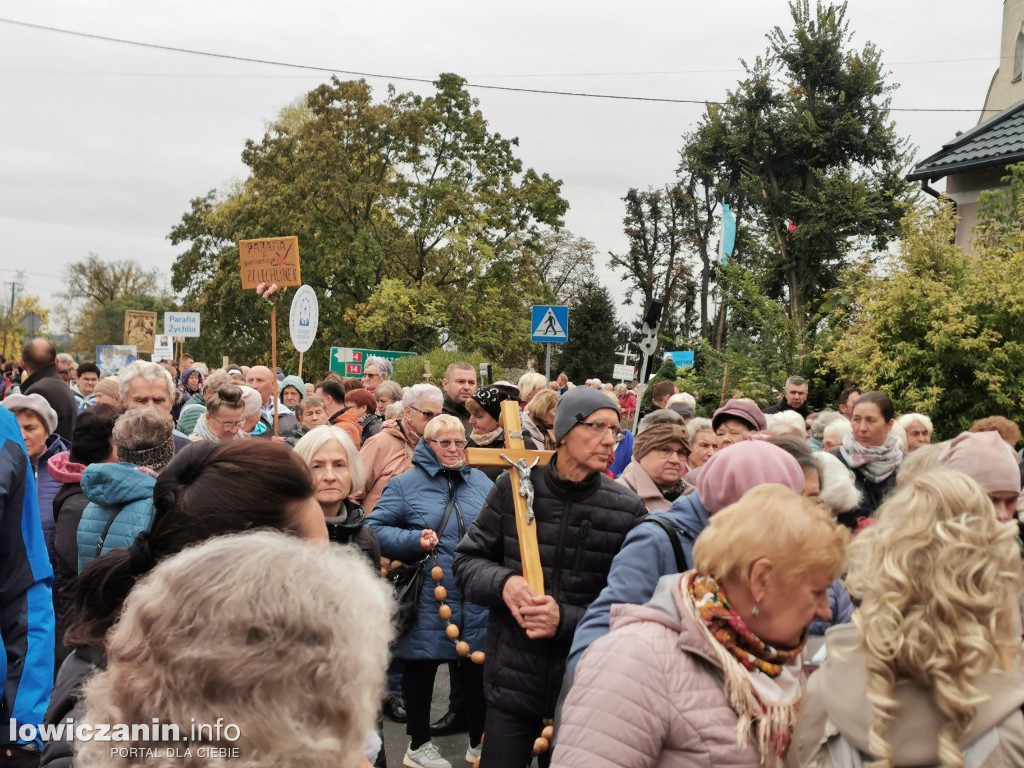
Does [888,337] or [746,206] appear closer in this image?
[888,337]

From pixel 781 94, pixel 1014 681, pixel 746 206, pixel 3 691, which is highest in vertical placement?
pixel 781 94

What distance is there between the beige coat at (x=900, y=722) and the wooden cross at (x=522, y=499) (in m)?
1.93

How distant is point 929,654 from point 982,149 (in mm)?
22579

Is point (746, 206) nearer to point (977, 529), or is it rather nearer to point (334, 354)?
point (334, 354)

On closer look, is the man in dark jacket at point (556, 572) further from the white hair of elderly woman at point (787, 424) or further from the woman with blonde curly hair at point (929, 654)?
the white hair of elderly woman at point (787, 424)

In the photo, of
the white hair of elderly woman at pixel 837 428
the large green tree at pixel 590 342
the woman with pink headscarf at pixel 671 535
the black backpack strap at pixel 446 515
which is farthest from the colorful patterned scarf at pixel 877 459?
the large green tree at pixel 590 342

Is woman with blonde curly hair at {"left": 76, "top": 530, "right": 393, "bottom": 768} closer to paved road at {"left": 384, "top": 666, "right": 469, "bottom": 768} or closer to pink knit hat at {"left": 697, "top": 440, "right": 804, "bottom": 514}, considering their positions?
pink knit hat at {"left": 697, "top": 440, "right": 804, "bottom": 514}

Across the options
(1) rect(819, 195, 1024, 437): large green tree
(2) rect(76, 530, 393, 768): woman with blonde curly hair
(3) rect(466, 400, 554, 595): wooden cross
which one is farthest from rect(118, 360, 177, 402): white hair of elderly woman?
(1) rect(819, 195, 1024, 437): large green tree

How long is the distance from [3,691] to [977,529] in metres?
2.93

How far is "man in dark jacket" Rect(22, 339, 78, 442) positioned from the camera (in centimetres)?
802

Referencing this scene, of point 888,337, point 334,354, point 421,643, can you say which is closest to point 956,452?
point 421,643

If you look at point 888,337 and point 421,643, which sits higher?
point 888,337

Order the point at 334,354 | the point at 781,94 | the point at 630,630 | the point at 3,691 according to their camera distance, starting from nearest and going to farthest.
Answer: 1. the point at 630,630
2. the point at 3,691
3. the point at 334,354
4. the point at 781,94

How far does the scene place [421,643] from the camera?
573 cm
